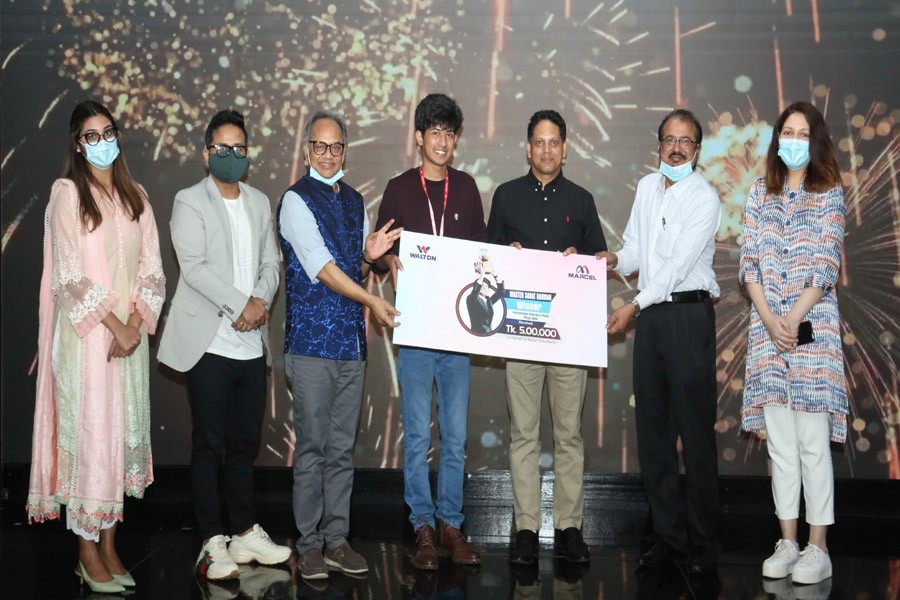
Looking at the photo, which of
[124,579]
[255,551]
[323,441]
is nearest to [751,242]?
[323,441]

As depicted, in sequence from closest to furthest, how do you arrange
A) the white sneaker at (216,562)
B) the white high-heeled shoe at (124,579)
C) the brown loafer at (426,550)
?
the white high-heeled shoe at (124,579), the white sneaker at (216,562), the brown loafer at (426,550)

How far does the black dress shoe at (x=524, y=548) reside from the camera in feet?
11.3

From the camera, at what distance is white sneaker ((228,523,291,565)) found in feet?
11.3

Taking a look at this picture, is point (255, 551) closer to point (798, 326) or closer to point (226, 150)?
point (226, 150)

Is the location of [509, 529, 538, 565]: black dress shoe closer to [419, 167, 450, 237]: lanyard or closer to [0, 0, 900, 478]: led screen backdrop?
[0, 0, 900, 478]: led screen backdrop

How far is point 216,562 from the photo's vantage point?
325cm

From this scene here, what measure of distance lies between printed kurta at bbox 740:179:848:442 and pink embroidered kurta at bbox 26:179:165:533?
A: 94.9 inches

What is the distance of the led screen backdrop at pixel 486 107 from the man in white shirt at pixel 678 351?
91 cm

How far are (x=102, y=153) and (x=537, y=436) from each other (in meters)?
2.05

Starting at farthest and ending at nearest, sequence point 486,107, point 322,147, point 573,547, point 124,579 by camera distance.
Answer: point 486,107 → point 573,547 → point 322,147 → point 124,579

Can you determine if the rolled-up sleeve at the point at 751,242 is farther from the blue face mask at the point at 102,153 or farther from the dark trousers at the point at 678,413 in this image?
the blue face mask at the point at 102,153

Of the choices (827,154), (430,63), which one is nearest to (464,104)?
(430,63)

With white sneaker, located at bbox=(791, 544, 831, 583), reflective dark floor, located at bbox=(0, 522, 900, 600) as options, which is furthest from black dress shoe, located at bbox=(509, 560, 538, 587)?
white sneaker, located at bbox=(791, 544, 831, 583)

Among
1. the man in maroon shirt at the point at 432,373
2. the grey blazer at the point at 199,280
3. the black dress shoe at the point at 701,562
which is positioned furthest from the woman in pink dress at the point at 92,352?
the black dress shoe at the point at 701,562
